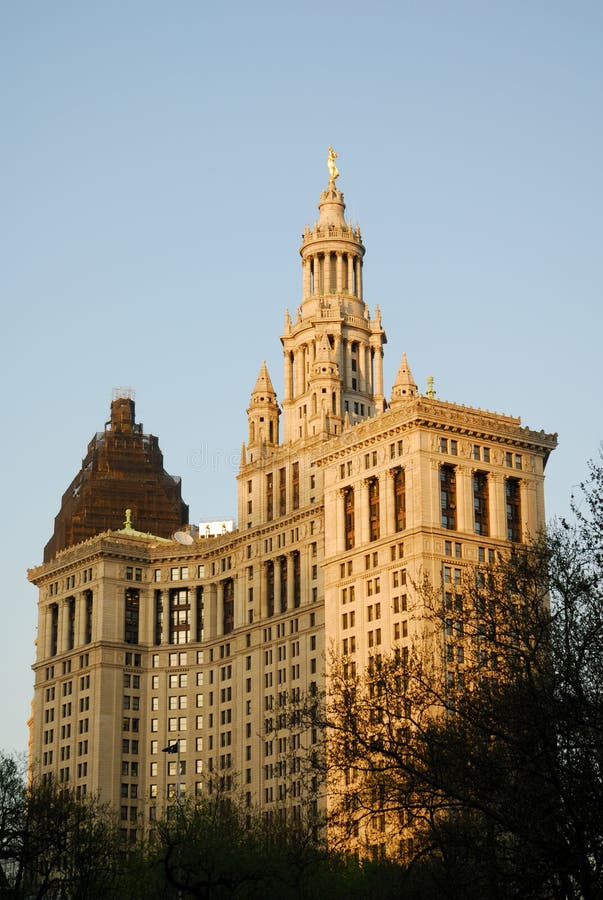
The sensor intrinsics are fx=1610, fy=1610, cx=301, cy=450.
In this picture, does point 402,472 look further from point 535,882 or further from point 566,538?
point 535,882

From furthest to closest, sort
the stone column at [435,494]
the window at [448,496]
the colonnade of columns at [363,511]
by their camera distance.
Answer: the colonnade of columns at [363,511], the window at [448,496], the stone column at [435,494]

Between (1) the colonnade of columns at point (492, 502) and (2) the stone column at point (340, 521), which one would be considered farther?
(2) the stone column at point (340, 521)

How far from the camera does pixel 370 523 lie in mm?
179875

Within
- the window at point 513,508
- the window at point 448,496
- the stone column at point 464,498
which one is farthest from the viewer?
the window at point 513,508

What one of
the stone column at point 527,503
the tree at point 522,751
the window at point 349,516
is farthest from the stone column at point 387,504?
the tree at point 522,751

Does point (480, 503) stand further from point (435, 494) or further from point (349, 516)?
point (349, 516)

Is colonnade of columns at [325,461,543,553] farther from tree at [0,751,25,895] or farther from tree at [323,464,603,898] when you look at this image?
tree at [323,464,603,898]

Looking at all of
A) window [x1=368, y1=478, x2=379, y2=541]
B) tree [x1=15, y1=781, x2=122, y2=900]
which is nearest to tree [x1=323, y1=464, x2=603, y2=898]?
tree [x1=15, y1=781, x2=122, y2=900]

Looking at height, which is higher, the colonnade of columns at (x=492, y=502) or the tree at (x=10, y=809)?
the colonnade of columns at (x=492, y=502)

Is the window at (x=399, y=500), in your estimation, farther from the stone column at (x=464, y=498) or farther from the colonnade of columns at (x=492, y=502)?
the stone column at (x=464, y=498)

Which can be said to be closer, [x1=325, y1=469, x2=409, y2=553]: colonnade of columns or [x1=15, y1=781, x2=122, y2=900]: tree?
[x1=15, y1=781, x2=122, y2=900]: tree

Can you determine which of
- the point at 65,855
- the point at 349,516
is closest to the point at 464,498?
the point at 349,516

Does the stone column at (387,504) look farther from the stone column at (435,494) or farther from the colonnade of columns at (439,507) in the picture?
the stone column at (435,494)

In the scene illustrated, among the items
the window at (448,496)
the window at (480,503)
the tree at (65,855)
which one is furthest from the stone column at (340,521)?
the tree at (65,855)
